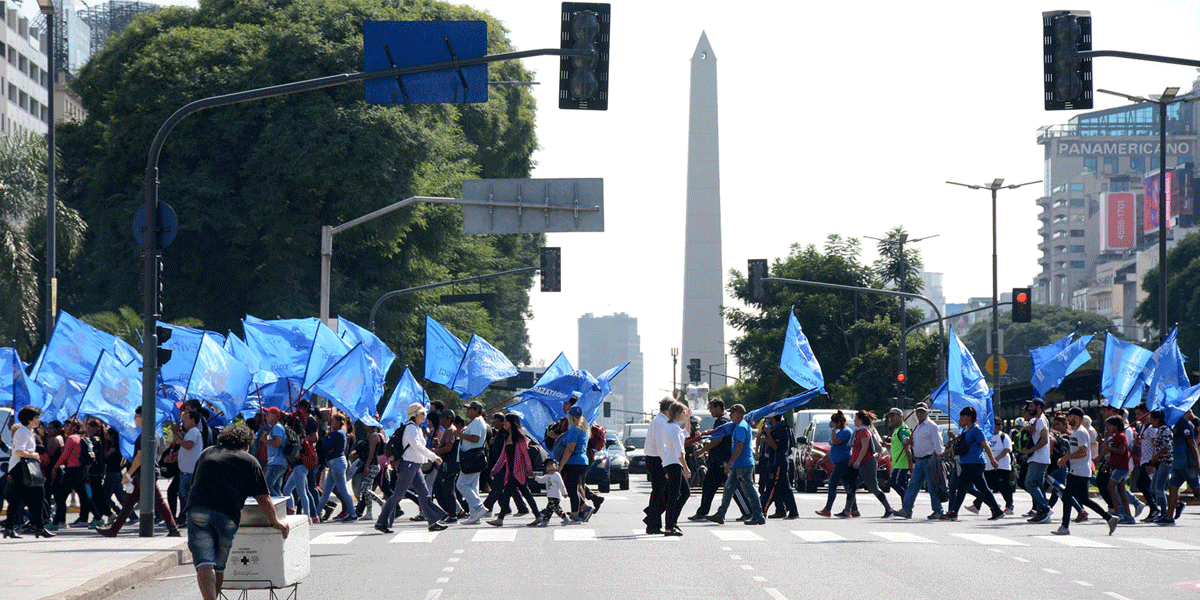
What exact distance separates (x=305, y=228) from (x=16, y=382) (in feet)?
63.1

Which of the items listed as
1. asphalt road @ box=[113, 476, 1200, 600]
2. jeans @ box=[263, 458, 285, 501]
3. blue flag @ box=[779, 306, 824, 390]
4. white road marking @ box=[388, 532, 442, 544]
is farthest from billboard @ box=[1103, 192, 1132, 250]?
white road marking @ box=[388, 532, 442, 544]

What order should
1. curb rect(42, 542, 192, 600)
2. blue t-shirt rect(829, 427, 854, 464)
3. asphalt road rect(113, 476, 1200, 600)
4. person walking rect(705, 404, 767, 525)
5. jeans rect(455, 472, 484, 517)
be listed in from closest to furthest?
1. curb rect(42, 542, 192, 600)
2. asphalt road rect(113, 476, 1200, 600)
3. person walking rect(705, 404, 767, 525)
4. jeans rect(455, 472, 484, 517)
5. blue t-shirt rect(829, 427, 854, 464)

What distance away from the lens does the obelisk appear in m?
74.5

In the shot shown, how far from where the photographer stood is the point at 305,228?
1556 inches

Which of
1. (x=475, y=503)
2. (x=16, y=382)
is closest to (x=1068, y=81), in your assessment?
(x=475, y=503)

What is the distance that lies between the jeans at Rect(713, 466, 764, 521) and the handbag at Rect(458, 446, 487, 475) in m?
3.25

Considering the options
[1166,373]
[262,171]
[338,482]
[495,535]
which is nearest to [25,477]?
Answer: [338,482]

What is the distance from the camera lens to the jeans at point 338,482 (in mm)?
20484

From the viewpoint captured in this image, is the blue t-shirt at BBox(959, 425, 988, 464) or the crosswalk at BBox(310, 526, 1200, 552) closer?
the crosswalk at BBox(310, 526, 1200, 552)

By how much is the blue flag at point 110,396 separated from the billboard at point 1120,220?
5053 inches

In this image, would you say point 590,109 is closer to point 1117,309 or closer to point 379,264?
point 379,264

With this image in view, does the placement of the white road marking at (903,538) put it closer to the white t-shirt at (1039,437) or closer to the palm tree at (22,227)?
the white t-shirt at (1039,437)

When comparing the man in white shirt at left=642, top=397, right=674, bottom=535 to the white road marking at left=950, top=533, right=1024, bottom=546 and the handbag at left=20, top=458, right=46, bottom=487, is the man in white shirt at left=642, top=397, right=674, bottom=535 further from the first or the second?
the handbag at left=20, top=458, right=46, bottom=487

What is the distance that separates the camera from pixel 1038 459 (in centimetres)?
2017
